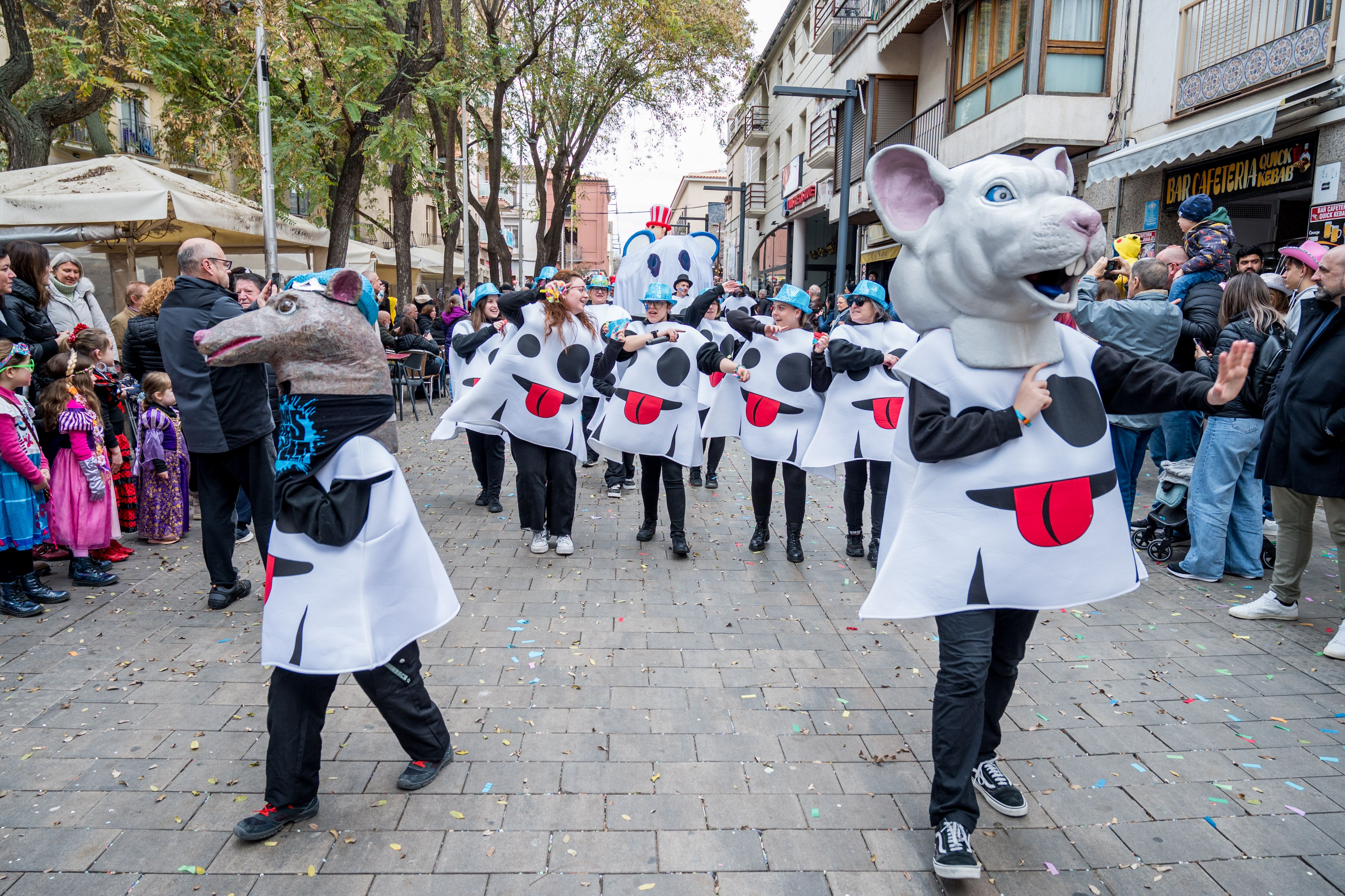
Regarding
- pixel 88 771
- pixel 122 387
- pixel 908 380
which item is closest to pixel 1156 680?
pixel 908 380

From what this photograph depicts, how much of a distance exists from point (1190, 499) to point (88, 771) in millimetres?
6043

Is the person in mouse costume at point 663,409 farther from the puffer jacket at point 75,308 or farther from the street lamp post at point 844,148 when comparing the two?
the street lamp post at point 844,148

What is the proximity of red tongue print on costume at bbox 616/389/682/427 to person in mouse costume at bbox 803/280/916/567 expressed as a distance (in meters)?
1.08

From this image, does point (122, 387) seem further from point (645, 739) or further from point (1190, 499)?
point (1190, 499)

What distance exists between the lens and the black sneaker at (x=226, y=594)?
5.05m

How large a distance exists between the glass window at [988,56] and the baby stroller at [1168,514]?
929 cm

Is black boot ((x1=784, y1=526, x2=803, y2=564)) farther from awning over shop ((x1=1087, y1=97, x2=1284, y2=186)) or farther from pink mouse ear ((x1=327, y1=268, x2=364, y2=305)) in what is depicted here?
awning over shop ((x1=1087, y1=97, x2=1284, y2=186))

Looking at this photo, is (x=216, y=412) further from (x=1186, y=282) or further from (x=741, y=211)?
(x=741, y=211)

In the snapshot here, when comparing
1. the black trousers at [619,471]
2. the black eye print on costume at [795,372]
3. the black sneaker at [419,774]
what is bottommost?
the black sneaker at [419,774]

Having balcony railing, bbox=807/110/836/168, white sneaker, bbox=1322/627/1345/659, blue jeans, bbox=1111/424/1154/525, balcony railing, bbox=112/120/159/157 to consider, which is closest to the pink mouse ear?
white sneaker, bbox=1322/627/1345/659

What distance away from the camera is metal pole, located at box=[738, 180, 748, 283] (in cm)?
3023

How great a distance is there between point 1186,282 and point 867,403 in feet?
8.33

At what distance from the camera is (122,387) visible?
628cm

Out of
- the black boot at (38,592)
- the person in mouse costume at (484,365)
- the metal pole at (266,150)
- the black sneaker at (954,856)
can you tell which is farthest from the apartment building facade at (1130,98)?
the metal pole at (266,150)
